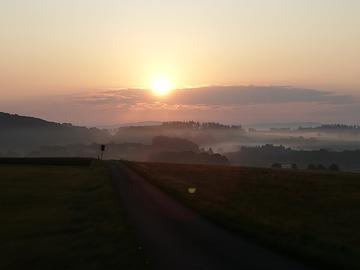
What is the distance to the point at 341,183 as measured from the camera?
178 feet

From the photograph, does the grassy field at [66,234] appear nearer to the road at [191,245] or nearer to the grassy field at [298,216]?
the road at [191,245]

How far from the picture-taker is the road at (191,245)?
16.8m

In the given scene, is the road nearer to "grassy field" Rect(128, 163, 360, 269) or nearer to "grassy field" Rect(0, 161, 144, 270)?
"grassy field" Rect(0, 161, 144, 270)

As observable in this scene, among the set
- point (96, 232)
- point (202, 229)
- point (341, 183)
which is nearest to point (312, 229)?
point (202, 229)

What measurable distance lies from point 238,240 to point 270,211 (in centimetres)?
1143

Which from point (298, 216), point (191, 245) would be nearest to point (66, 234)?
point (191, 245)

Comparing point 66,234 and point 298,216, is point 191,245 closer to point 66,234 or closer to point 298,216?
point 66,234

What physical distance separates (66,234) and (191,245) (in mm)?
7723

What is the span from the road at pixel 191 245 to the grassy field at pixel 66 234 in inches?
28.7

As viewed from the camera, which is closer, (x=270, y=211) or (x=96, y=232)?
(x=96, y=232)

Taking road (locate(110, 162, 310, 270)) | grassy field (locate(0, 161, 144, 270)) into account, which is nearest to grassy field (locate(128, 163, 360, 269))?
road (locate(110, 162, 310, 270))

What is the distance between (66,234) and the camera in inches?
980

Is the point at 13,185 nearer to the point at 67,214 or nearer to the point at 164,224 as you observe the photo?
the point at 67,214

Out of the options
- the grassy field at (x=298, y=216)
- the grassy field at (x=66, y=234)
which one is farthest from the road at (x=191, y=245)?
the grassy field at (x=298, y=216)
